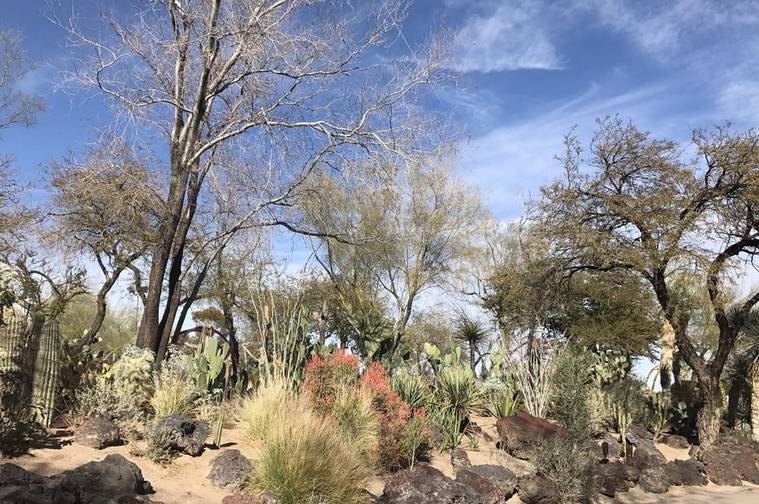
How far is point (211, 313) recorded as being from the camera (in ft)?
91.7

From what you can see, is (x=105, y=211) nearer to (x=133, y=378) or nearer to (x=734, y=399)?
(x=133, y=378)

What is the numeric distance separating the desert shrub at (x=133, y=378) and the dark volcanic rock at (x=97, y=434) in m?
1.27

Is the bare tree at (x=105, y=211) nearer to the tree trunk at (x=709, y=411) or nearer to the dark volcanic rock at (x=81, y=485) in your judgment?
the dark volcanic rock at (x=81, y=485)

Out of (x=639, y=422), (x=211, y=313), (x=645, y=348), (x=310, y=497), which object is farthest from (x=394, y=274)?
(x=310, y=497)

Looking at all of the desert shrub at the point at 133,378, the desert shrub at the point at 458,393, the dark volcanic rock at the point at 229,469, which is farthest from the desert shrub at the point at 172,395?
the desert shrub at the point at 458,393

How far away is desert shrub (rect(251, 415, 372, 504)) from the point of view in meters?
6.90

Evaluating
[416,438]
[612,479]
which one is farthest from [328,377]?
[612,479]

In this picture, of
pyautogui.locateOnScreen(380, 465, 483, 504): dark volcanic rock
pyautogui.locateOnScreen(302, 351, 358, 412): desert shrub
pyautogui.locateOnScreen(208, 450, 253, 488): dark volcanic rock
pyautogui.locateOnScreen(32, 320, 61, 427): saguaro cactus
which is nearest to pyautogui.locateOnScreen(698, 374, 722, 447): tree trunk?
pyautogui.locateOnScreen(380, 465, 483, 504): dark volcanic rock

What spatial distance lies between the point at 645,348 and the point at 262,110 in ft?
51.7

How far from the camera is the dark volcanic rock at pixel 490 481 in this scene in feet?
29.5

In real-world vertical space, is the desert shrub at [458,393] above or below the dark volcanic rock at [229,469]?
above

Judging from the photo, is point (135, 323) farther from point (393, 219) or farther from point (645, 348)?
point (645, 348)

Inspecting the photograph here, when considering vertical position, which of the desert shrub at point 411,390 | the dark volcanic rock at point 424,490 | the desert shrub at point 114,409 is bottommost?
the dark volcanic rock at point 424,490

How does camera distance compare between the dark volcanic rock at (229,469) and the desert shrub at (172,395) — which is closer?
the dark volcanic rock at (229,469)
